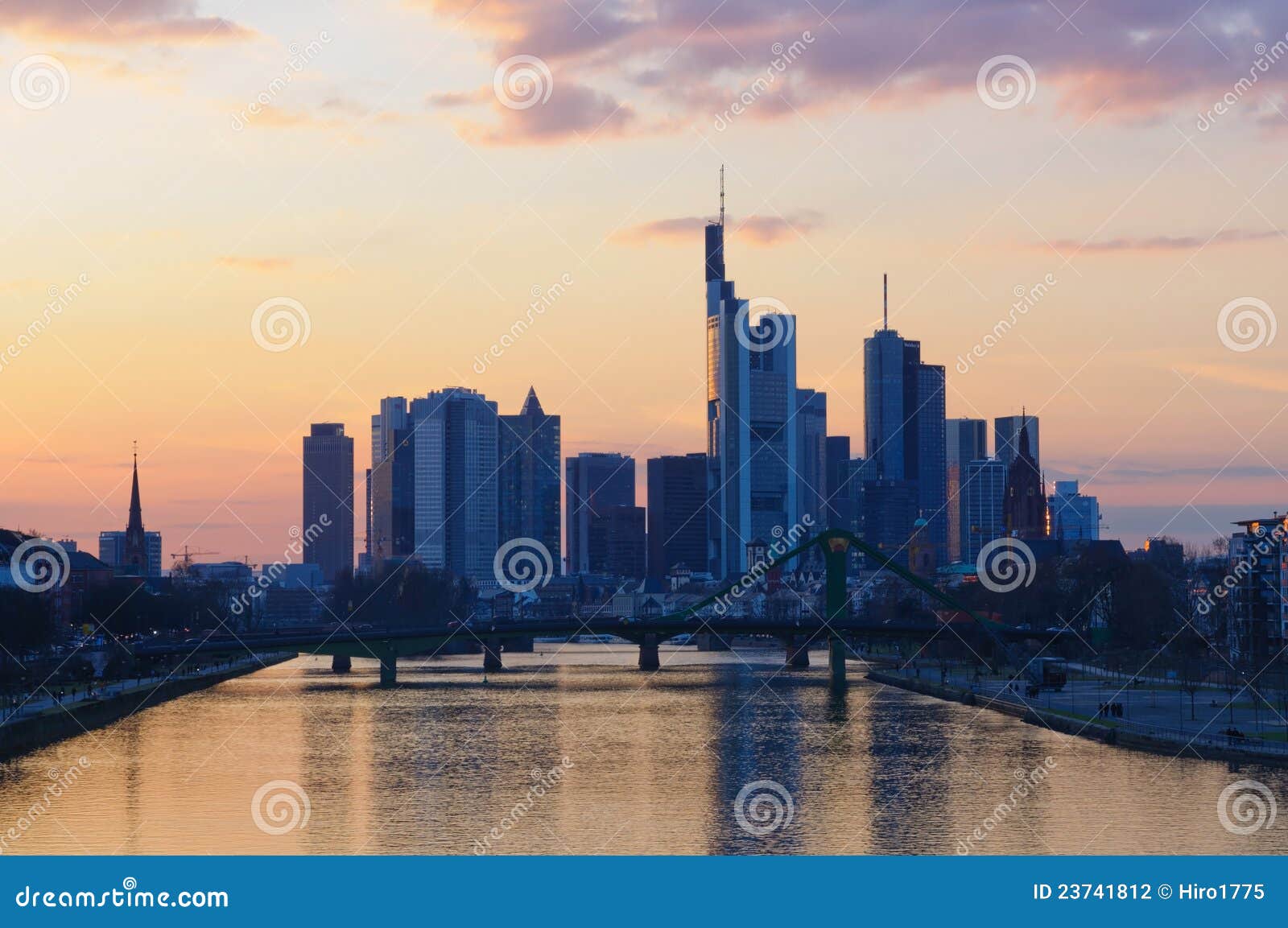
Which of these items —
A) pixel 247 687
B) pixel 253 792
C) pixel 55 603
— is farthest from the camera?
pixel 55 603

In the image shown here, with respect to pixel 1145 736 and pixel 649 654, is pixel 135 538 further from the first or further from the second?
pixel 1145 736

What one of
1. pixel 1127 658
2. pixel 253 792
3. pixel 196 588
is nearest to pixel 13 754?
pixel 253 792

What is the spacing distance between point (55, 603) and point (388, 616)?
72.7 metres

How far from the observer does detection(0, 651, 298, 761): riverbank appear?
2165 inches

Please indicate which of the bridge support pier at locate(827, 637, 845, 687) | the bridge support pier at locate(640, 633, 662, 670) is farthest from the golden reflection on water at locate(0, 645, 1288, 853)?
the bridge support pier at locate(640, 633, 662, 670)

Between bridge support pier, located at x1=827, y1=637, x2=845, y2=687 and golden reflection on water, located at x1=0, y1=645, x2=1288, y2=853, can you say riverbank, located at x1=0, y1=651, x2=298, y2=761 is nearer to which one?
golden reflection on water, located at x1=0, y1=645, x2=1288, y2=853

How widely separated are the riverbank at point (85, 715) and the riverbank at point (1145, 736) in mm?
33893

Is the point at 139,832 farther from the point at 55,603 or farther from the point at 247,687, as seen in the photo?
the point at 55,603

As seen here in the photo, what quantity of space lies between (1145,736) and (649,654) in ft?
194

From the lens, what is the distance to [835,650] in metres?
93.3

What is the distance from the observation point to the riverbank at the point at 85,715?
5500cm

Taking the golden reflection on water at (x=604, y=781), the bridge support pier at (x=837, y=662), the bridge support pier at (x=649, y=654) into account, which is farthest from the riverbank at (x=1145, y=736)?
the bridge support pier at (x=649, y=654)

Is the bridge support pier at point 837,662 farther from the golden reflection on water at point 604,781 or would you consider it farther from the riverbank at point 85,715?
the riverbank at point 85,715

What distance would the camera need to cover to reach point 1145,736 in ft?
174
